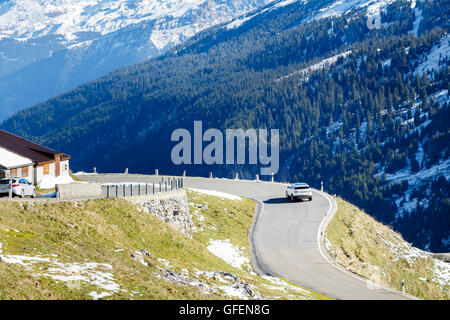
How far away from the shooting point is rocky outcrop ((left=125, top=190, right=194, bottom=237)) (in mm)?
42375

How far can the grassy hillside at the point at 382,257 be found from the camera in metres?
50.1

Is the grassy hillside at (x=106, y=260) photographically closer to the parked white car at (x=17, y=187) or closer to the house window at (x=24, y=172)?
Result: the parked white car at (x=17, y=187)

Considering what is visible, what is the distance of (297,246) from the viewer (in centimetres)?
4872

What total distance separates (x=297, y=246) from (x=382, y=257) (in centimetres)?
1002

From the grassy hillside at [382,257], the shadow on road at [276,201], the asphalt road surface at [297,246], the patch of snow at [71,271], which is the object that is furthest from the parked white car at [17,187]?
the shadow on road at [276,201]

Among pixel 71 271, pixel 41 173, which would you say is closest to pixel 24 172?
pixel 41 173

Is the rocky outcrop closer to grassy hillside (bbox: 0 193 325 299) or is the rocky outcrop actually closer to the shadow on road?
grassy hillside (bbox: 0 193 325 299)

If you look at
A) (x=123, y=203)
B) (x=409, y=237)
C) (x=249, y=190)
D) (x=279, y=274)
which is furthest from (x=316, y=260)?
(x=409, y=237)

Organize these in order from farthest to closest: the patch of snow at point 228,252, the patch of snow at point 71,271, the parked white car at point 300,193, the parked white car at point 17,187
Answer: the parked white car at point 300,193, the patch of snow at point 228,252, the parked white car at point 17,187, the patch of snow at point 71,271

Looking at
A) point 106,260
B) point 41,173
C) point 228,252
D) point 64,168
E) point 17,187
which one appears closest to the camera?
point 106,260

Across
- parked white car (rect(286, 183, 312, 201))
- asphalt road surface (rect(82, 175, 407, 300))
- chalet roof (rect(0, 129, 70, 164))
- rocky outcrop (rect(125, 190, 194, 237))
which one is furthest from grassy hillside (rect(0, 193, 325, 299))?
parked white car (rect(286, 183, 312, 201))

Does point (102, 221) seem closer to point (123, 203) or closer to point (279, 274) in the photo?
point (123, 203)

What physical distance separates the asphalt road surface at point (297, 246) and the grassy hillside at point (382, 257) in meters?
1.95

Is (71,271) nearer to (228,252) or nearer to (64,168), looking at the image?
(228,252)
